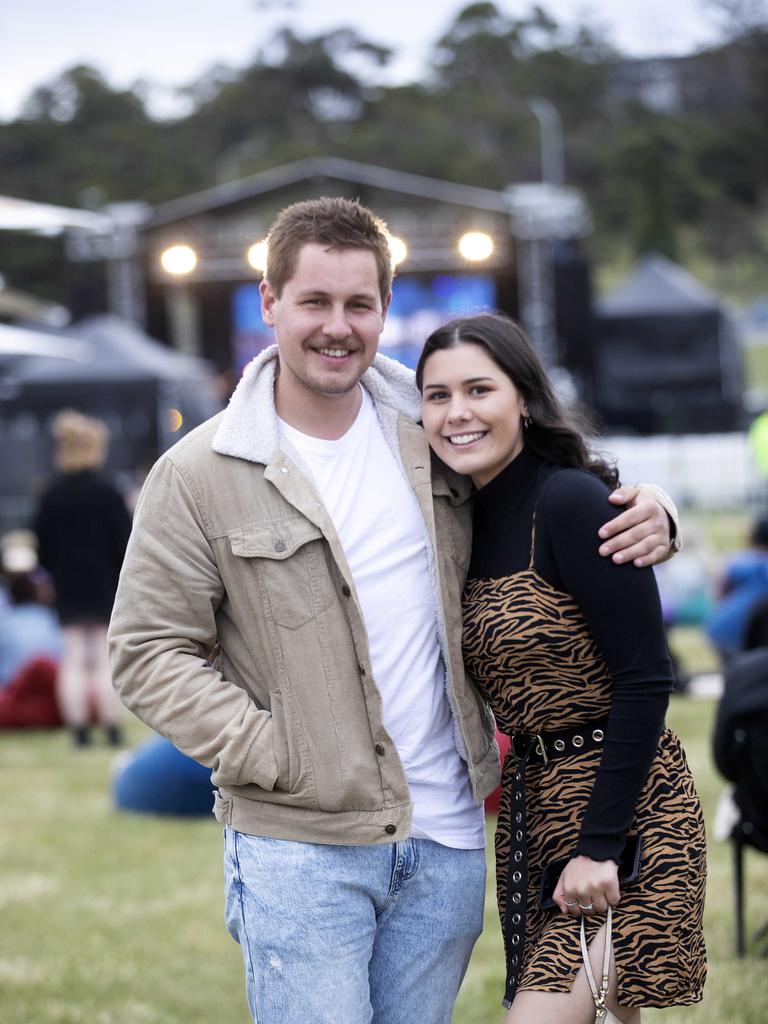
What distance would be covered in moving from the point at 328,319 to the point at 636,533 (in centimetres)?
67

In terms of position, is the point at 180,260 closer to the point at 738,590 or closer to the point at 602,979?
the point at 602,979

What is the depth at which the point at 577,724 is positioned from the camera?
2.58 m

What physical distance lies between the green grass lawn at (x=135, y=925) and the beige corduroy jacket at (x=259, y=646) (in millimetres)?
2086

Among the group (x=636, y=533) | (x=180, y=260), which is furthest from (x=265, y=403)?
(x=180, y=260)

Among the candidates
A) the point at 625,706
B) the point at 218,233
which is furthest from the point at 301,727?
the point at 218,233

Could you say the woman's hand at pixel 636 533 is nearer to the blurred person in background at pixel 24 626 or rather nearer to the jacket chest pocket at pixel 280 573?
the jacket chest pocket at pixel 280 573

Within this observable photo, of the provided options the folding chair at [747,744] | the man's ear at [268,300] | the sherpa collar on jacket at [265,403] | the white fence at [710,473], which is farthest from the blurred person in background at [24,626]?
the white fence at [710,473]

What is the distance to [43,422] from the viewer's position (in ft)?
65.2

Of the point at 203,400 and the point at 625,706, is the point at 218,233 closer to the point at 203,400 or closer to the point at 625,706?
the point at 203,400

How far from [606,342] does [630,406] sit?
4.15 feet

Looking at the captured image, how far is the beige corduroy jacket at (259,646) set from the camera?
95.7 inches

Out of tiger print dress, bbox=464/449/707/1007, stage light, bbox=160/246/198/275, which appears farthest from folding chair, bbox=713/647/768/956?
stage light, bbox=160/246/198/275

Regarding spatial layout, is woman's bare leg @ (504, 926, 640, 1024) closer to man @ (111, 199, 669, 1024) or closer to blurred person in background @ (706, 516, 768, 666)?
man @ (111, 199, 669, 1024)

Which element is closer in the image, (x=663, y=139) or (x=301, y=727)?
(x=301, y=727)
